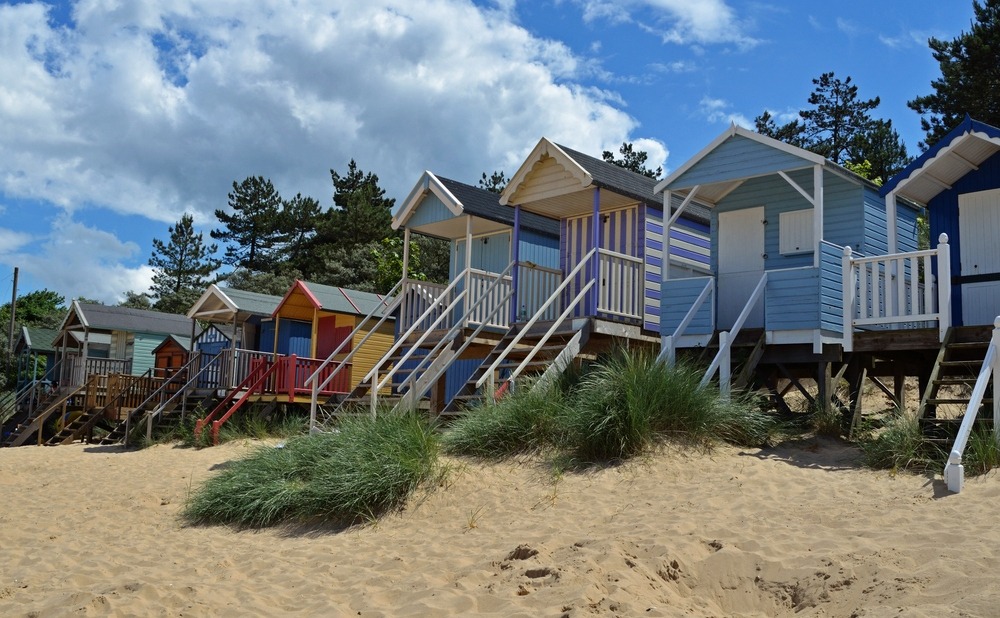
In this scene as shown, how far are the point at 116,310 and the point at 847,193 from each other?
2770 cm

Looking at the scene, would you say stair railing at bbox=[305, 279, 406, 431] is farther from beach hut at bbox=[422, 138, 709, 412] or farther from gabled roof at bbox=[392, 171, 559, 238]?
beach hut at bbox=[422, 138, 709, 412]

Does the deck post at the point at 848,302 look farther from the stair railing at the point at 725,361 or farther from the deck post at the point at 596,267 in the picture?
the deck post at the point at 596,267

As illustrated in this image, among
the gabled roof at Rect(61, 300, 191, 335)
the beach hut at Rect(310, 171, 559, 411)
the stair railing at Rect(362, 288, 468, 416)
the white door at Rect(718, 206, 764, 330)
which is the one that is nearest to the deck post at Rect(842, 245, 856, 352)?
the white door at Rect(718, 206, 764, 330)

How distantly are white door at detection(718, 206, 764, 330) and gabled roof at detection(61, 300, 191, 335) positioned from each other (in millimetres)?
24178

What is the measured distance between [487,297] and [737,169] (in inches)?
229

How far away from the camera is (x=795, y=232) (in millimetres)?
14727

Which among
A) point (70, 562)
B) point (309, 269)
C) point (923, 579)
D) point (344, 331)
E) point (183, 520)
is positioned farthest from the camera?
point (309, 269)

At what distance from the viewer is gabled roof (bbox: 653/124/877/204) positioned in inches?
509

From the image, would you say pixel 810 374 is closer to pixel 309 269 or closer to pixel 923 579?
pixel 923 579

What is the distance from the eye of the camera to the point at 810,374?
46.2ft

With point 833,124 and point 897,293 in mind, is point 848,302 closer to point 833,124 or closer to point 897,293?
point 897,293

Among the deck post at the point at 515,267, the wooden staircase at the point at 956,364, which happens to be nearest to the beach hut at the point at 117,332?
the deck post at the point at 515,267

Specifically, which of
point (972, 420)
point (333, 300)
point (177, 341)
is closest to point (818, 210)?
point (972, 420)

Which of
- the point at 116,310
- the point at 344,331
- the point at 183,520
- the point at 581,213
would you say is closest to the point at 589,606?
the point at 183,520
